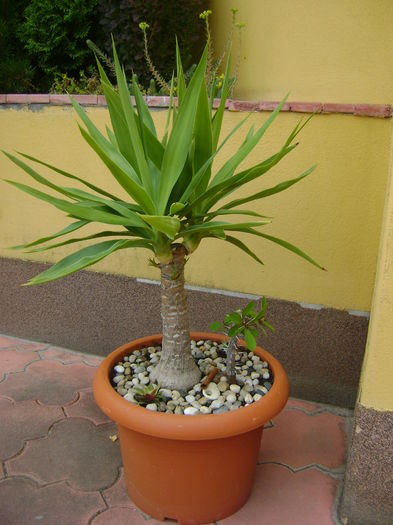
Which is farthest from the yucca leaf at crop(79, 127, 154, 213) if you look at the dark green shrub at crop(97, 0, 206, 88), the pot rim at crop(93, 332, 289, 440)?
the dark green shrub at crop(97, 0, 206, 88)

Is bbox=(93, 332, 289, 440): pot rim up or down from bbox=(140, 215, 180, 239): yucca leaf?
down

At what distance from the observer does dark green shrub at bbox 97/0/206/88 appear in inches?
106

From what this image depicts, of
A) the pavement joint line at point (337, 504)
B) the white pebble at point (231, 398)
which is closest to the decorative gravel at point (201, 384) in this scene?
the white pebble at point (231, 398)

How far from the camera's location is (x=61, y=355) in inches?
113

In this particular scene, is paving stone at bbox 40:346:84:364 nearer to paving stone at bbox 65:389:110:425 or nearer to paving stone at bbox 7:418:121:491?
paving stone at bbox 65:389:110:425

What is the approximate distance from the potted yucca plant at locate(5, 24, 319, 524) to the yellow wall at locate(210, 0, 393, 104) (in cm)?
124

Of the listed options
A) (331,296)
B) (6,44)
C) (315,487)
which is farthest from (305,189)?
(6,44)

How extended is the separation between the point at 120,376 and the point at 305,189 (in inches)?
43.8

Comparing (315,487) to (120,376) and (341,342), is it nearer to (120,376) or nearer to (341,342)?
(341,342)

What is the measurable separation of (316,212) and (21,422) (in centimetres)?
161

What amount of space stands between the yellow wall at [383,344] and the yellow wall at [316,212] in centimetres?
62

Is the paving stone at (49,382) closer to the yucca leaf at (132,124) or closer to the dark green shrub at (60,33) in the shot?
the yucca leaf at (132,124)

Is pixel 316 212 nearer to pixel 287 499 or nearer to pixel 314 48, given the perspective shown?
pixel 314 48

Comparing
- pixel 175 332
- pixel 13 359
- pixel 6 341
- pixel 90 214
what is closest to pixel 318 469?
pixel 175 332
